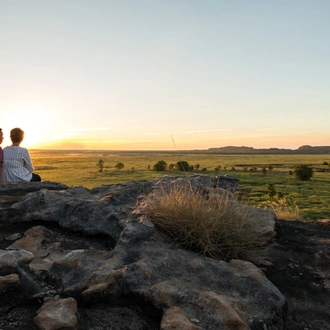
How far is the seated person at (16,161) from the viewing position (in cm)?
767

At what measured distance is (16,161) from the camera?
25.8 ft

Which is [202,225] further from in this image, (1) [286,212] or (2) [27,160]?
(1) [286,212]

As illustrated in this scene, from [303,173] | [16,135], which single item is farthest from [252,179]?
[16,135]

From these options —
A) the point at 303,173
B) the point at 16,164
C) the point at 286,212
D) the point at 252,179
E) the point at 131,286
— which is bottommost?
the point at 252,179

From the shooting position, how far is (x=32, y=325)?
268 centimetres

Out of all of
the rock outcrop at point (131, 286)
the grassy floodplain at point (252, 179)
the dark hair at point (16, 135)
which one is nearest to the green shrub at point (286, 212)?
the grassy floodplain at point (252, 179)

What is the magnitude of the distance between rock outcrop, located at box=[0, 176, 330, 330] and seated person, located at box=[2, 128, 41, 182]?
339cm

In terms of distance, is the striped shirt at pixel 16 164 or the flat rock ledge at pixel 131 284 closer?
the flat rock ledge at pixel 131 284

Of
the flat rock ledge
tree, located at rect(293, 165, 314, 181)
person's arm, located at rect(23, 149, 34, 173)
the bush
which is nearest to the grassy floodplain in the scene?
tree, located at rect(293, 165, 314, 181)

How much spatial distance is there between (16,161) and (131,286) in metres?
5.76

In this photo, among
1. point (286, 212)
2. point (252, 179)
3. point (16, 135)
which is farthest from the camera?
point (252, 179)

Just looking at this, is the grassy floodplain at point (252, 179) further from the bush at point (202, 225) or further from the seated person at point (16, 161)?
the seated person at point (16, 161)

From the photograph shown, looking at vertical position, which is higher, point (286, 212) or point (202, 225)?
point (202, 225)

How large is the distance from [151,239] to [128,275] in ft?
3.00
